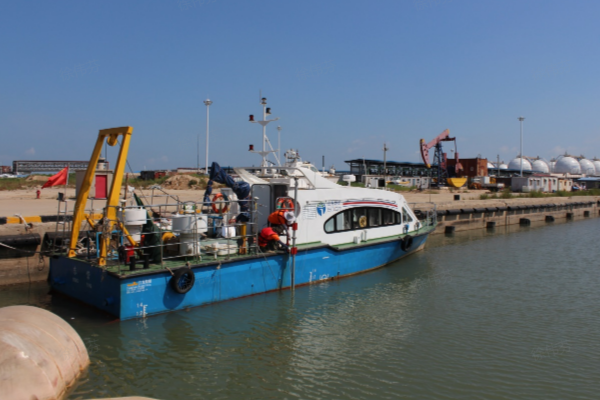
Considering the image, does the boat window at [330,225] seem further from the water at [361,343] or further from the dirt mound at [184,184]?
the dirt mound at [184,184]

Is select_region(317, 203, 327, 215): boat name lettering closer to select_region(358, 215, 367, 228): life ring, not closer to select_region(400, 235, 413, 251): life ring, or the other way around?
select_region(358, 215, 367, 228): life ring

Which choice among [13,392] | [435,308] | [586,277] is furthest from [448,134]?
[13,392]

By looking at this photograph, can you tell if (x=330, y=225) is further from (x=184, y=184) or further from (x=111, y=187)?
(x=184, y=184)

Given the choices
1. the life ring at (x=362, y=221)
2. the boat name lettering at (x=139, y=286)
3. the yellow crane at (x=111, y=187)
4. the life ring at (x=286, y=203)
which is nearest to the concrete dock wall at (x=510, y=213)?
the life ring at (x=362, y=221)

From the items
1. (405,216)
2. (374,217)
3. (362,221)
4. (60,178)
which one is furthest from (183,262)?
(405,216)

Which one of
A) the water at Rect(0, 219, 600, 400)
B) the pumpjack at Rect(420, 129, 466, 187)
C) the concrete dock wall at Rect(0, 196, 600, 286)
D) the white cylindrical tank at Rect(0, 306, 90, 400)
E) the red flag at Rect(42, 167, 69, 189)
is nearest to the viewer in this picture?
the white cylindrical tank at Rect(0, 306, 90, 400)

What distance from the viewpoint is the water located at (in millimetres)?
6512

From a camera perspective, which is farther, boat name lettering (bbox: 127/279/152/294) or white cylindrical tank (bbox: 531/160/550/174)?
white cylindrical tank (bbox: 531/160/550/174)

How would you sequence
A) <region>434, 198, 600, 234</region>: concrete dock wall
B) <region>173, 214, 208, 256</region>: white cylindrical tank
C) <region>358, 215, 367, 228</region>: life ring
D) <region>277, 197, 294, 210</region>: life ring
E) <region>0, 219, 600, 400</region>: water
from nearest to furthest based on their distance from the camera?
1. <region>0, 219, 600, 400</region>: water
2. <region>173, 214, 208, 256</region>: white cylindrical tank
3. <region>277, 197, 294, 210</region>: life ring
4. <region>358, 215, 367, 228</region>: life ring
5. <region>434, 198, 600, 234</region>: concrete dock wall

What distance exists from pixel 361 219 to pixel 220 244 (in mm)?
4402

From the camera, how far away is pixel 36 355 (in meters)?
5.13

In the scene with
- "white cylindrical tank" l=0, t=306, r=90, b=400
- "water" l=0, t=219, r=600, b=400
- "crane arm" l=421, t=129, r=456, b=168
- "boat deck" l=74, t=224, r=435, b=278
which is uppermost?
"crane arm" l=421, t=129, r=456, b=168

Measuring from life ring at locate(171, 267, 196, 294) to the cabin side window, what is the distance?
3982 millimetres

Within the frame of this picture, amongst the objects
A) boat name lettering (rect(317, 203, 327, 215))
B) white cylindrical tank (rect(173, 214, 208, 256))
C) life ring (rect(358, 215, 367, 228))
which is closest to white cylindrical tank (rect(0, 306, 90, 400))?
white cylindrical tank (rect(173, 214, 208, 256))
